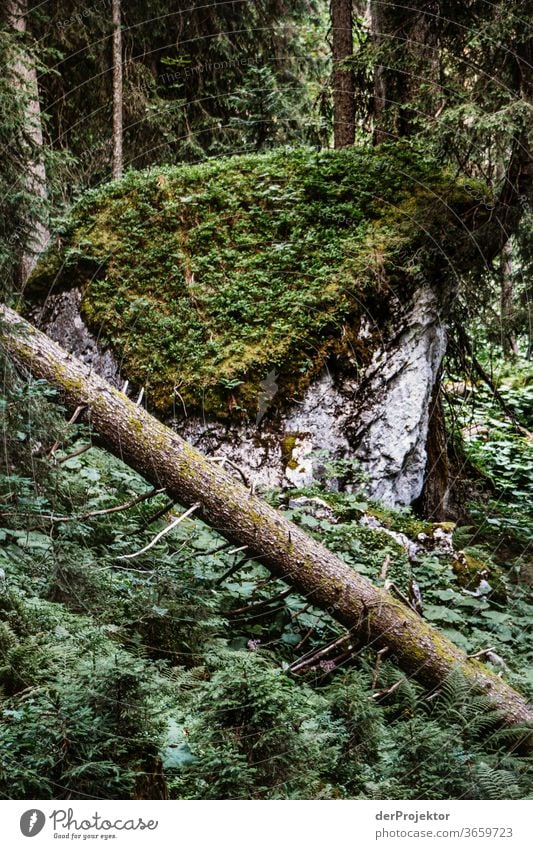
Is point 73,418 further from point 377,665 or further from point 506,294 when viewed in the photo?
point 506,294

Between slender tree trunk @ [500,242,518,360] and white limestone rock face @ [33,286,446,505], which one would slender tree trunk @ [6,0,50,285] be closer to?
white limestone rock face @ [33,286,446,505]

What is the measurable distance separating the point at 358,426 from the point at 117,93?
5.11 metres

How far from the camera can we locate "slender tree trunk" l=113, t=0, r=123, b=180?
7219 millimetres

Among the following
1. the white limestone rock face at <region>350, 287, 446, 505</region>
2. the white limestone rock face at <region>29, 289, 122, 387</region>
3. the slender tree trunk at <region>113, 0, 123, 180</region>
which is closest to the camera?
the white limestone rock face at <region>350, 287, 446, 505</region>

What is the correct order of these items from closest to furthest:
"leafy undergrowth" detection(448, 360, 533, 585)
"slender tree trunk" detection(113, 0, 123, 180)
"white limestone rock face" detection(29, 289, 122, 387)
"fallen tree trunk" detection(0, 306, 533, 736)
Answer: "fallen tree trunk" detection(0, 306, 533, 736), "leafy undergrowth" detection(448, 360, 533, 585), "white limestone rock face" detection(29, 289, 122, 387), "slender tree trunk" detection(113, 0, 123, 180)

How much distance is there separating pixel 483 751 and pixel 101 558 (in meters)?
2.28

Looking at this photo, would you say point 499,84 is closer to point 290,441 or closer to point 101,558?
point 290,441

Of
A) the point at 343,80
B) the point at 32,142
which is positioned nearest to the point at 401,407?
the point at 32,142

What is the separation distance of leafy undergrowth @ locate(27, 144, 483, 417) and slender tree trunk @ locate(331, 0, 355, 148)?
1.06 metres

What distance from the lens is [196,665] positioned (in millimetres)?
3385

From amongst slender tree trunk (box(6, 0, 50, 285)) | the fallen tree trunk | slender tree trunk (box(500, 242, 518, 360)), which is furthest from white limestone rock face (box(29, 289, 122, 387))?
slender tree trunk (box(500, 242, 518, 360))

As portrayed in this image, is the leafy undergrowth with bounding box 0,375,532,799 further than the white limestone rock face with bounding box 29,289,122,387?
No
